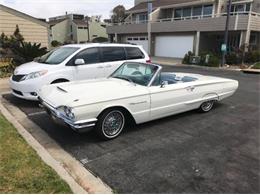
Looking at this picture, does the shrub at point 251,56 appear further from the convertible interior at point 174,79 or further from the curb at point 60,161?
the curb at point 60,161

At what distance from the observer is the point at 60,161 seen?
12.7ft

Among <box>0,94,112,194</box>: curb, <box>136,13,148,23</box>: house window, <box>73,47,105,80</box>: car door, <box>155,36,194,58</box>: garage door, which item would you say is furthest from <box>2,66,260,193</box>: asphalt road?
<box>136,13,148,23</box>: house window

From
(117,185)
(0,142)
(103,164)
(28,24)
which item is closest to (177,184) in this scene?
(117,185)

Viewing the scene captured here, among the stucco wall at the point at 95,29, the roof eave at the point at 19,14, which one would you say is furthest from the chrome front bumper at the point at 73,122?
the stucco wall at the point at 95,29

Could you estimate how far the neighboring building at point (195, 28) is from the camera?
835 inches

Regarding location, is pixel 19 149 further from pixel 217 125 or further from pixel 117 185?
pixel 217 125

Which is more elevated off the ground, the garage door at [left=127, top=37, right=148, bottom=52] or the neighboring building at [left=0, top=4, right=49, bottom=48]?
the neighboring building at [left=0, top=4, right=49, bottom=48]

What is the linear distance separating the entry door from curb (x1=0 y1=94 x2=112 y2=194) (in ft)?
6.55

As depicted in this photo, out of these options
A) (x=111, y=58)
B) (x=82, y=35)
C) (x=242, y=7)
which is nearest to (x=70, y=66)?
(x=111, y=58)

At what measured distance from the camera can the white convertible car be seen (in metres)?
4.24

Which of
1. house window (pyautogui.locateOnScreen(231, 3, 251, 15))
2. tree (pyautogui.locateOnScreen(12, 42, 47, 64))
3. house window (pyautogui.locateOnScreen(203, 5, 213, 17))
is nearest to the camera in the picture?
tree (pyautogui.locateOnScreen(12, 42, 47, 64))

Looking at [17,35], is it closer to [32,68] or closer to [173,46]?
[32,68]

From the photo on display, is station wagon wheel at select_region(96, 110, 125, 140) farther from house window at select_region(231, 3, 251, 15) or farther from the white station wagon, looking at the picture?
house window at select_region(231, 3, 251, 15)

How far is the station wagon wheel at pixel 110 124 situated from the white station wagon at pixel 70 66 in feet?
9.20
